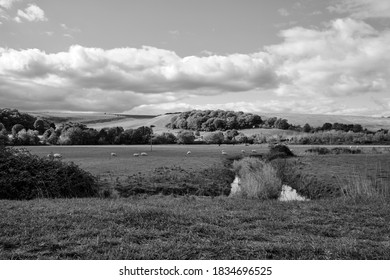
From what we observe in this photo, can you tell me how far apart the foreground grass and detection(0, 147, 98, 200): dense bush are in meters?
7.52

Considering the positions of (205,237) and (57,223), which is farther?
(57,223)

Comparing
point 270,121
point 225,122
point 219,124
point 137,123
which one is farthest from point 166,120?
point 270,121

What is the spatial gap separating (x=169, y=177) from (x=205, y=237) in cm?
2186

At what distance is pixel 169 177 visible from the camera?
3094 cm

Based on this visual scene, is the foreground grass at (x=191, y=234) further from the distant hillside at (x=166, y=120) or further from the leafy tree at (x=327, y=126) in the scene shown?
the distant hillside at (x=166, y=120)

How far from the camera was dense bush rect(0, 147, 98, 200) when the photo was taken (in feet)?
63.9

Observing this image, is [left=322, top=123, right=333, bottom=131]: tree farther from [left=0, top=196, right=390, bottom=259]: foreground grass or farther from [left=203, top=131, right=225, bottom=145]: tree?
[left=0, top=196, right=390, bottom=259]: foreground grass

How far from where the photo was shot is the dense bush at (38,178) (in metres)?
19.5

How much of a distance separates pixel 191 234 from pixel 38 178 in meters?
13.9

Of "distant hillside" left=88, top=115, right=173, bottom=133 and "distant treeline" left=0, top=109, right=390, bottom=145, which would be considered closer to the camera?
"distant treeline" left=0, top=109, right=390, bottom=145

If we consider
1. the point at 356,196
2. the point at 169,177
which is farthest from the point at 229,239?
the point at 169,177

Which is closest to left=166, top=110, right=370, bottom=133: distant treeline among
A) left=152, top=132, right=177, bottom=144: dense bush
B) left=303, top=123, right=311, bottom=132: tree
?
left=303, top=123, right=311, bottom=132: tree

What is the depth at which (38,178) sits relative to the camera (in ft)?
66.8

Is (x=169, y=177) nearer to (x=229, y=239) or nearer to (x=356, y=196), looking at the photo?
(x=356, y=196)
